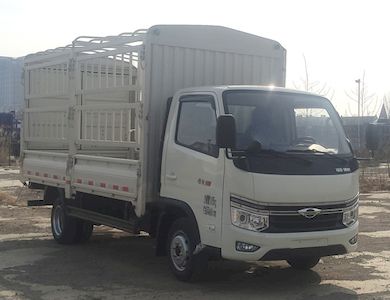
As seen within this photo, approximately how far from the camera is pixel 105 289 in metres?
7.16

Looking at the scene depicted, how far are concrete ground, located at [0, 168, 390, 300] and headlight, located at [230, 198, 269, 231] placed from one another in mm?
923

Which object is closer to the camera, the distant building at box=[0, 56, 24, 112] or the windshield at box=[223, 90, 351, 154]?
the windshield at box=[223, 90, 351, 154]

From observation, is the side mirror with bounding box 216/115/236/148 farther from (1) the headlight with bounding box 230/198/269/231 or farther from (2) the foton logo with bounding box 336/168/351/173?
(2) the foton logo with bounding box 336/168/351/173

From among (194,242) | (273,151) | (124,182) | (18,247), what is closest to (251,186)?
(273,151)

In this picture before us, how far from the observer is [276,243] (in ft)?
21.4

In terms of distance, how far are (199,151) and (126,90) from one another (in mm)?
1662

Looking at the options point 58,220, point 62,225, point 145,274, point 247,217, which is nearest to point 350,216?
point 247,217

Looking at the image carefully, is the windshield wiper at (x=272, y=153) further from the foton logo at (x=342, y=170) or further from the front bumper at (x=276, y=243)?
the front bumper at (x=276, y=243)

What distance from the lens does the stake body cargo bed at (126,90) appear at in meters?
7.77

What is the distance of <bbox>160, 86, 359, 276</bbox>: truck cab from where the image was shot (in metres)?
6.50

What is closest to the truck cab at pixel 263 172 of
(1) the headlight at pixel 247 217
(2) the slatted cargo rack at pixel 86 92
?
(1) the headlight at pixel 247 217

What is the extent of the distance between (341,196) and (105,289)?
119 inches

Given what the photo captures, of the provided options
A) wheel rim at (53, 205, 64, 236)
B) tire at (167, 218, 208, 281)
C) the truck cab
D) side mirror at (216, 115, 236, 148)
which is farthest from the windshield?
wheel rim at (53, 205, 64, 236)

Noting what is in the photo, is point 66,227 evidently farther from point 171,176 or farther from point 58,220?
point 171,176
